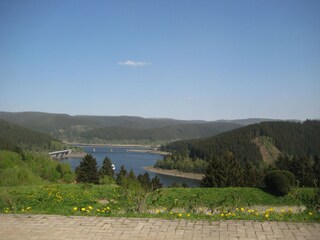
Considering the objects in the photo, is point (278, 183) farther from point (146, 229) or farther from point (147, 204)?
point (146, 229)

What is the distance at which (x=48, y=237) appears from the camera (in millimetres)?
5684

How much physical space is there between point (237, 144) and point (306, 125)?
30450 millimetres

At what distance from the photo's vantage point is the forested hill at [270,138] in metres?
106

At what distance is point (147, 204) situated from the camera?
8.62 metres

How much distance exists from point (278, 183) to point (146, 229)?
1335 centimetres

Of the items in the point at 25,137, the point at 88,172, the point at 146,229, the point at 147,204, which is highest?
the point at 146,229

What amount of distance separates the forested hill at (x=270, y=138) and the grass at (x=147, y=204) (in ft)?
280

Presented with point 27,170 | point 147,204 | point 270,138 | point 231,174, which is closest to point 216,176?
point 231,174

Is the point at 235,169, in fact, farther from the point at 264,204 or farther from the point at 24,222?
the point at 24,222

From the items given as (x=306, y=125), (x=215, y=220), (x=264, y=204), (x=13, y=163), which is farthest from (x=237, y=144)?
(x=215, y=220)

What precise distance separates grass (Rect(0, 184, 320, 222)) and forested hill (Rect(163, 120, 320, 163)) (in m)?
85.5

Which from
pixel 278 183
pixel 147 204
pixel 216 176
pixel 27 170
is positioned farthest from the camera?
pixel 216 176

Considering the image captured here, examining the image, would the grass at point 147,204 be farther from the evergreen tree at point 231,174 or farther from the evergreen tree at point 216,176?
the evergreen tree at point 231,174

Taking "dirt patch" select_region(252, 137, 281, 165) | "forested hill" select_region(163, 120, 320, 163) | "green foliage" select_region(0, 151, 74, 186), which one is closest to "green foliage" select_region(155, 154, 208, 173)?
"forested hill" select_region(163, 120, 320, 163)
